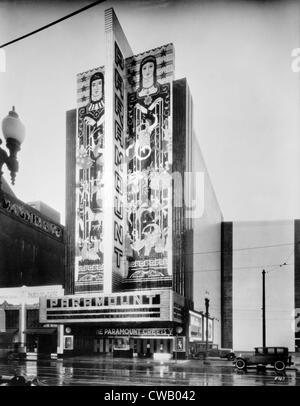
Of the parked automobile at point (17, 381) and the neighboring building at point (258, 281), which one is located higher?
the neighboring building at point (258, 281)

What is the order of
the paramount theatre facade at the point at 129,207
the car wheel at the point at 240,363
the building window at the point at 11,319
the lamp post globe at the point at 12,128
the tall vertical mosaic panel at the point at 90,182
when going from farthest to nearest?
the building window at the point at 11,319, the tall vertical mosaic panel at the point at 90,182, the paramount theatre facade at the point at 129,207, the car wheel at the point at 240,363, the lamp post globe at the point at 12,128

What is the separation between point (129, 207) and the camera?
29.1 feet

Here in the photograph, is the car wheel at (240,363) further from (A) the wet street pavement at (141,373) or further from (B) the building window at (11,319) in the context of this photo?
(B) the building window at (11,319)

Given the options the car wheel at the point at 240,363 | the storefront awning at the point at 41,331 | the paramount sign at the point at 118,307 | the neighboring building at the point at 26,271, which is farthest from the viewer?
the neighboring building at the point at 26,271

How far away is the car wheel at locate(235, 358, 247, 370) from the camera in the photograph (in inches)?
320

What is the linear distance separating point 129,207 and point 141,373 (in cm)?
295

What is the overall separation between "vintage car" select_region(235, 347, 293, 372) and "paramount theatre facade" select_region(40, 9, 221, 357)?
1272mm

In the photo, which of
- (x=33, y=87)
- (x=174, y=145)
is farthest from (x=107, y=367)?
(x=33, y=87)

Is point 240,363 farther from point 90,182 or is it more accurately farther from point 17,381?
point 90,182

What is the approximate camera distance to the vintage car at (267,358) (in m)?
7.76

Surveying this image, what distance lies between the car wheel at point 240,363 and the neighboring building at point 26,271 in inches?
157

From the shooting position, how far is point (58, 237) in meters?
11.1

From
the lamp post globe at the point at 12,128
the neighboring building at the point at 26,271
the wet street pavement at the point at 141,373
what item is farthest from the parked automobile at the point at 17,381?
the lamp post globe at the point at 12,128

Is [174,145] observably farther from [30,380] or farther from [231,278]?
[30,380]
